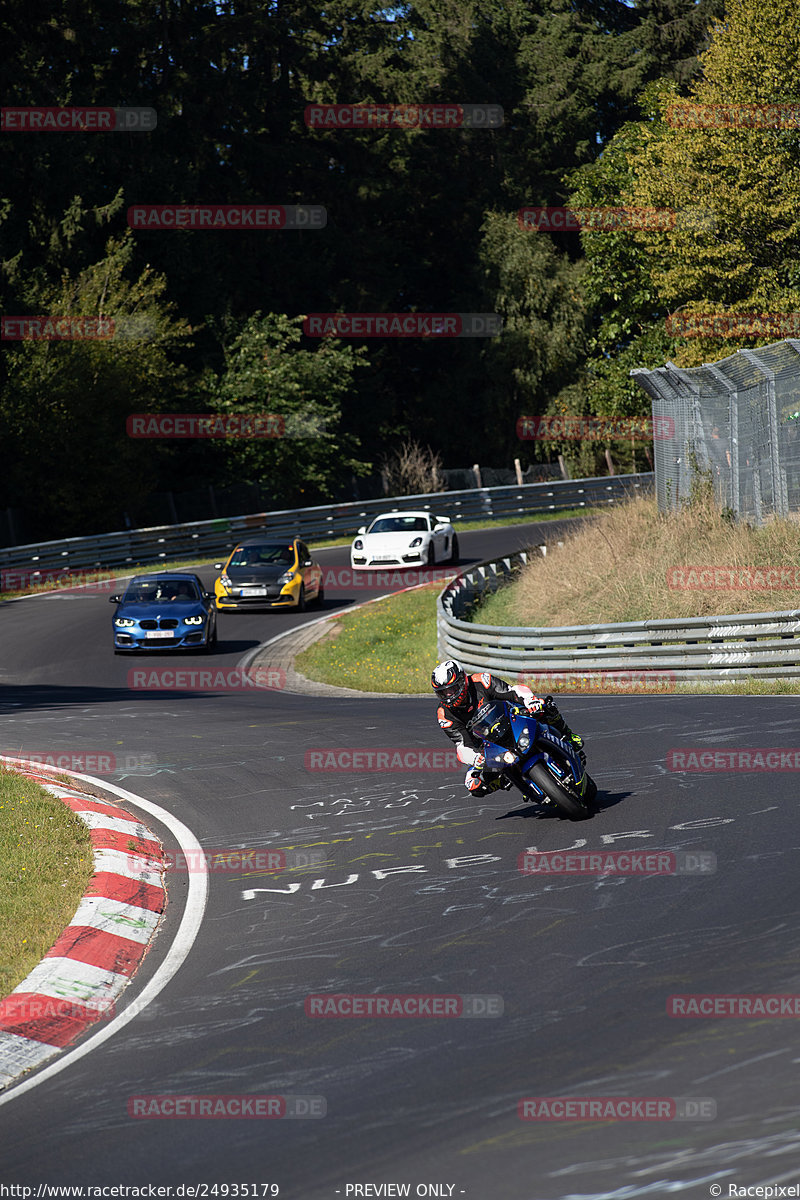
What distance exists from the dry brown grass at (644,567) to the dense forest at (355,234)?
18.0m

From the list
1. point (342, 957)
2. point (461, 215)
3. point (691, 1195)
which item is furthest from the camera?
point (461, 215)

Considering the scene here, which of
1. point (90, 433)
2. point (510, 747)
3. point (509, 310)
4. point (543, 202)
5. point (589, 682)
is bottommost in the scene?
point (589, 682)

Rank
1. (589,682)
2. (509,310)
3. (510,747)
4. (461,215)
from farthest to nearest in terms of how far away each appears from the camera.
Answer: (461,215), (509,310), (589,682), (510,747)

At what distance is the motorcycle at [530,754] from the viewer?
9773 millimetres

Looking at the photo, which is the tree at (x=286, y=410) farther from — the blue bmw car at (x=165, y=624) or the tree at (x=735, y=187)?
the blue bmw car at (x=165, y=624)

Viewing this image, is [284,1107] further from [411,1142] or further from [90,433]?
[90,433]

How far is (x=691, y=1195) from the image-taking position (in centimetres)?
452

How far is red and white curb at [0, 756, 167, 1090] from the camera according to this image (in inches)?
261

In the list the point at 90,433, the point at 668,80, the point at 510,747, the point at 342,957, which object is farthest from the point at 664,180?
the point at 342,957

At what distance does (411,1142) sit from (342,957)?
238cm
